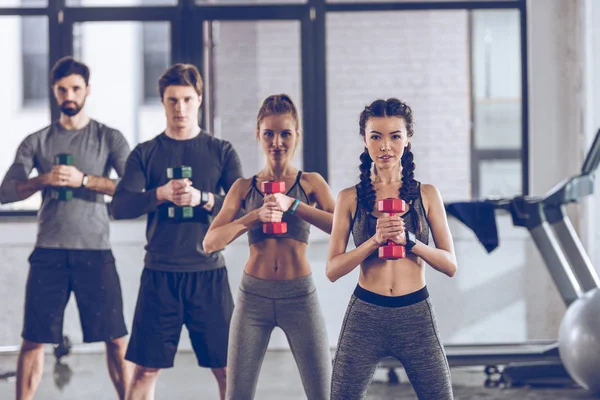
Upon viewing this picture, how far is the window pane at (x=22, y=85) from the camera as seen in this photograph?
18.9ft

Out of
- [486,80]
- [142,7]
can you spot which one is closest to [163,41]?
[142,7]

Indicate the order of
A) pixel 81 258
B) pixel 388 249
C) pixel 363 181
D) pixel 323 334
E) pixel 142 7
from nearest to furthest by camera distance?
A: pixel 388 249
pixel 363 181
pixel 323 334
pixel 81 258
pixel 142 7

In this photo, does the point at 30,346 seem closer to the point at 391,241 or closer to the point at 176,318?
the point at 176,318

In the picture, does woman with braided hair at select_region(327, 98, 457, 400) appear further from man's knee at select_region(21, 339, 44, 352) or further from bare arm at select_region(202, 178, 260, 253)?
man's knee at select_region(21, 339, 44, 352)

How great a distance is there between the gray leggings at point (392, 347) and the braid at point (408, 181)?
307mm

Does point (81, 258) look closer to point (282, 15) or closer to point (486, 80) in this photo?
point (282, 15)

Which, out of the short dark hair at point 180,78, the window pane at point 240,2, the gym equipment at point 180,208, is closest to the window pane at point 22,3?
the window pane at point 240,2

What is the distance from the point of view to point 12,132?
18.9 feet

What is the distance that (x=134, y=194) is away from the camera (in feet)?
11.0

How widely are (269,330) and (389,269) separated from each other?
0.55m

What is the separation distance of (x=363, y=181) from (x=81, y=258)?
1.55m

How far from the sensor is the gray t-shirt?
146 inches

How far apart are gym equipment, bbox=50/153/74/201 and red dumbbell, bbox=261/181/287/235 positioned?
3.69ft

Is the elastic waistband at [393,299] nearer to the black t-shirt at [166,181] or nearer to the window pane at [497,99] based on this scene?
the black t-shirt at [166,181]
